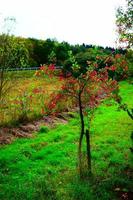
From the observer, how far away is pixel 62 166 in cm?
1450

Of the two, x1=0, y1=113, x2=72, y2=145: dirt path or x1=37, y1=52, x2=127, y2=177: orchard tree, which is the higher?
x1=37, y1=52, x2=127, y2=177: orchard tree

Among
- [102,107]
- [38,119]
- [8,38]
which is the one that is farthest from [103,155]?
[102,107]

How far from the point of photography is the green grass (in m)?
11.8

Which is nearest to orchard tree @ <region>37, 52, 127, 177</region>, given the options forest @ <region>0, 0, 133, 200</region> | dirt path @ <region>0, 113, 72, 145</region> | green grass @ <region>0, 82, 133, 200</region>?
forest @ <region>0, 0, 133, 200</region>

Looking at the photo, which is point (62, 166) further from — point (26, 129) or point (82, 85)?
point (26, 129)

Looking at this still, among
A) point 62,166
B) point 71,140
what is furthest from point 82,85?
point 71,140

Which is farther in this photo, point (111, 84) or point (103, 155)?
point (103, 155)

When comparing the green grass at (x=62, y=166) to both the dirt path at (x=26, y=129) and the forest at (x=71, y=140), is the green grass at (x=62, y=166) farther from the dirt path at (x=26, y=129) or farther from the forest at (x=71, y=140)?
the dirt path at (x=26, y=129)

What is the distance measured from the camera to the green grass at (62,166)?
1180 centimetres

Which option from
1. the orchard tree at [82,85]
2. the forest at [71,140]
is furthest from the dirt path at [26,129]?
the orchard tree at [82,85]

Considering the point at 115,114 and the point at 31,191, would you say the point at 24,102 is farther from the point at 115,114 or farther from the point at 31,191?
the point at 31,191

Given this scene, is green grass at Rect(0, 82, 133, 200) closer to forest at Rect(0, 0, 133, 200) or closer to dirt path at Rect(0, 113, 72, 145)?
forest at Rect(0, 0, 133, 200)

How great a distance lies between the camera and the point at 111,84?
1346cm

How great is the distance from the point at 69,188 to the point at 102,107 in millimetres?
19060
